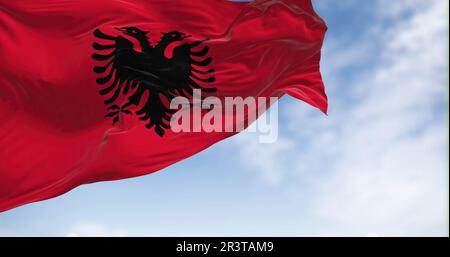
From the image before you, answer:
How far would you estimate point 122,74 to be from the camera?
9.30 meters

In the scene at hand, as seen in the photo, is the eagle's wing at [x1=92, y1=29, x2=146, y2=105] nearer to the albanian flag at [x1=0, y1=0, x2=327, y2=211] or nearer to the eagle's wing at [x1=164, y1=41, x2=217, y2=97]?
the albanian flag at [x1=0, y1=0, x2=327, y2=211]

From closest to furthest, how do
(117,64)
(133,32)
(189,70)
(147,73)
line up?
(117,64) < (147,73) < (133,32) < (189,70)

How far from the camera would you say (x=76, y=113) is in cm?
884

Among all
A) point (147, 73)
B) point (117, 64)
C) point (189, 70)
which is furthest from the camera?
point (189, 70)

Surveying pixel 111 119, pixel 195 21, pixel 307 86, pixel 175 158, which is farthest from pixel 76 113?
pixel 307 86

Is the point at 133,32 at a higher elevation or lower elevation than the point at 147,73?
higher

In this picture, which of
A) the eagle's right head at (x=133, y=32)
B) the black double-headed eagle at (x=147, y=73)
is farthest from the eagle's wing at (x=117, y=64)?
the eagle's right head at (x=133, y=32)

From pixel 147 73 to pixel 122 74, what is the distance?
425 mm

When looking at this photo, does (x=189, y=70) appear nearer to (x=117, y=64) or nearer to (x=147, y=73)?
(x=147, y=73)

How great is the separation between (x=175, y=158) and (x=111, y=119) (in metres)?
1.28

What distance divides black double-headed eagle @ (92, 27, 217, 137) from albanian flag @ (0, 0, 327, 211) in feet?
0.06

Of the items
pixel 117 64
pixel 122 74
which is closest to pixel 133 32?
pixel 117 64

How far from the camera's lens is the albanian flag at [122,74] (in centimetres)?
866

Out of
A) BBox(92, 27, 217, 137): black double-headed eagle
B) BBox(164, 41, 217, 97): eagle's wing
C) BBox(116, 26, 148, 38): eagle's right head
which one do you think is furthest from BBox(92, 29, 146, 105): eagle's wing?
BBox(164, 41, 217, 97): eagle's wing
